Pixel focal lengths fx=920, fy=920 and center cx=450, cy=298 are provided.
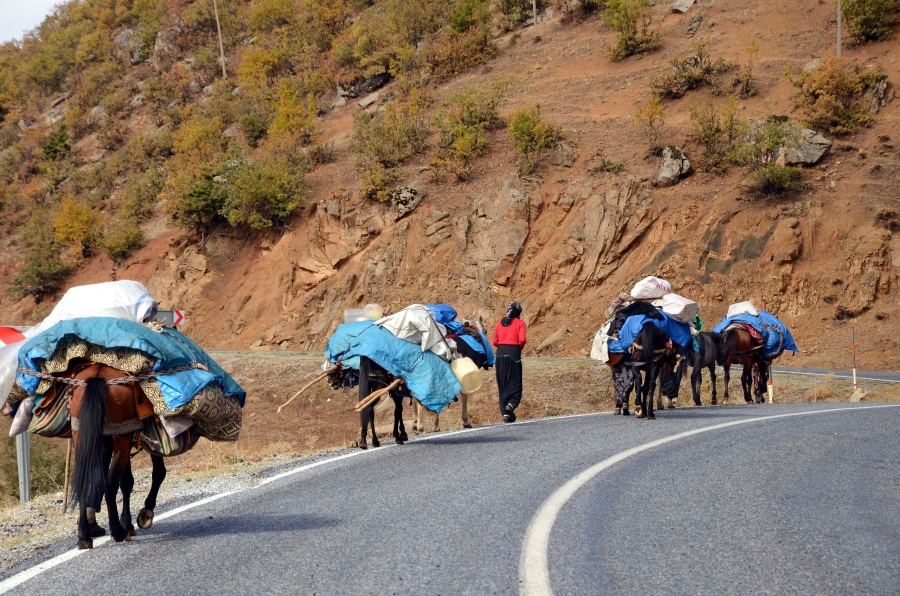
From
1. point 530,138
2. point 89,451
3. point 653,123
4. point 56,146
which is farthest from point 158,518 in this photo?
point 56,146

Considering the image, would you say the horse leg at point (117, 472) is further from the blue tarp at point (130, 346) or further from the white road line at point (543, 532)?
the white road line at point (543, 532)

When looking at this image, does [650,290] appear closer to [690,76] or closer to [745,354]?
[745,354]

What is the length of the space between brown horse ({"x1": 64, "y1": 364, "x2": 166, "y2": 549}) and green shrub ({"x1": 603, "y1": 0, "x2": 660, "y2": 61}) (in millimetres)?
45115

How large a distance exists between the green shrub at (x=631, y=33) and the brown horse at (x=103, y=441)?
4511cm

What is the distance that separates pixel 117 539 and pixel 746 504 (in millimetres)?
5006

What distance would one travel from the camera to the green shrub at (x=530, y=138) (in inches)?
1544

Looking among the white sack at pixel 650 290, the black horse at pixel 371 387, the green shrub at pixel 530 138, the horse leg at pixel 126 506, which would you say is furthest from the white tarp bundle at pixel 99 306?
the green shrub at pixel 530 138

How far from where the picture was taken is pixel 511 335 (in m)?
16.1

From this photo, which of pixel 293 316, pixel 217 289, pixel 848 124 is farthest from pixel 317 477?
pixel 217 289

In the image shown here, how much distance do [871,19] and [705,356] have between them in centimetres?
2874

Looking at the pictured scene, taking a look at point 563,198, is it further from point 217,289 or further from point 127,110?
point 127,110

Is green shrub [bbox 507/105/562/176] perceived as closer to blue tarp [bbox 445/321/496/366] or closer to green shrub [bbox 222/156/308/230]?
green shrub [bbox 222/156/308/230]

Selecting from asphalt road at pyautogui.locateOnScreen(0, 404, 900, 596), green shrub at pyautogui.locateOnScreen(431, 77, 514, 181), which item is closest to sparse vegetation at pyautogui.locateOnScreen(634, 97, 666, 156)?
green shrub at pyautogui.locateOnScreen(431, 77, 514, 181)

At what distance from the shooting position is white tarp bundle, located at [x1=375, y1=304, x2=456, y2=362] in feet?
42.2
